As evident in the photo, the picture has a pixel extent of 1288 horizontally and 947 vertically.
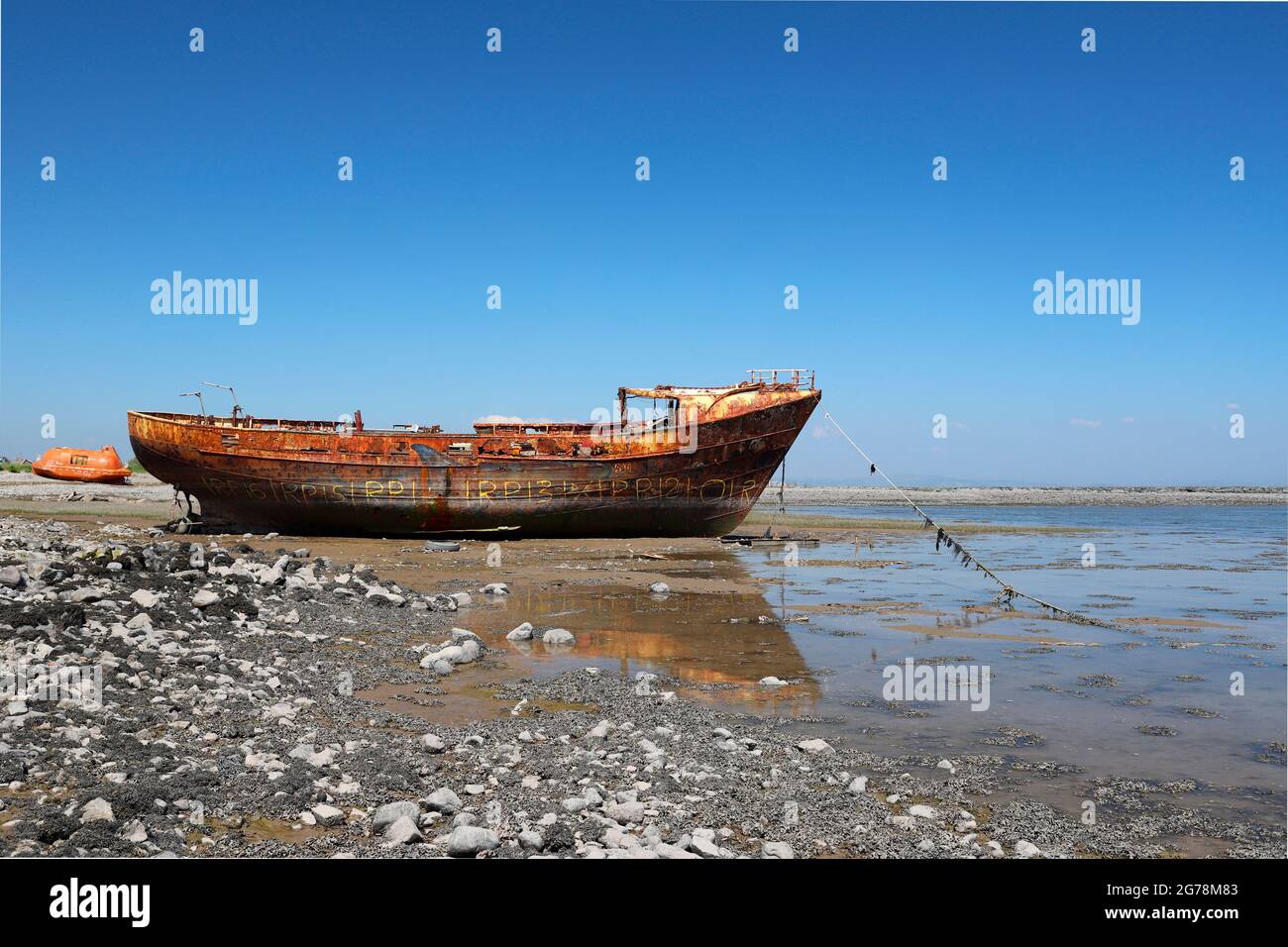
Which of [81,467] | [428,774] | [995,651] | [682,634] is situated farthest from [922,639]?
[81,467]

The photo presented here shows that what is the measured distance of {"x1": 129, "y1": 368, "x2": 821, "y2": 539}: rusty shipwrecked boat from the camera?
2806 cm

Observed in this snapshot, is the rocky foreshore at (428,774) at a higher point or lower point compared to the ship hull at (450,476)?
lower

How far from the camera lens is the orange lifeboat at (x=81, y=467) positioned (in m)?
53.3

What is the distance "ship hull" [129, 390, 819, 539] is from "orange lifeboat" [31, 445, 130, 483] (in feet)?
98.0

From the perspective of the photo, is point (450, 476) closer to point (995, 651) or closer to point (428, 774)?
point (995, 651)

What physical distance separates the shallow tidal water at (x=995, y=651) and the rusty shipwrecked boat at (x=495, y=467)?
4392mm

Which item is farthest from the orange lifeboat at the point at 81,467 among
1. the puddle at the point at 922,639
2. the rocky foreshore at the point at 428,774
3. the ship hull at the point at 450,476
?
the rocky foreshore at the point at 428,774

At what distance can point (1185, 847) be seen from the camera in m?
5.81

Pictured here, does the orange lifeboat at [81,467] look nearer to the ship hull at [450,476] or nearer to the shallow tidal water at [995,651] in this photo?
the ship hull at [450,476]

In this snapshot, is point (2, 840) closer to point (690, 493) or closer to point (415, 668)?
point (415, 668)

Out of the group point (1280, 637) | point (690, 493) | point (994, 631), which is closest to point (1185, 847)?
point (994, 631)

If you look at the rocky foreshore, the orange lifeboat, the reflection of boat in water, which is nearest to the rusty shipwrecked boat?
the reflection of boat in water
